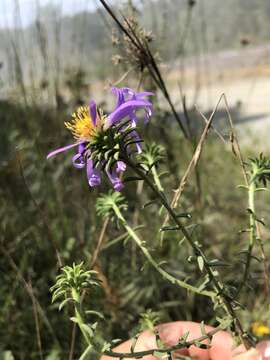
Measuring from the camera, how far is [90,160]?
0.74 m

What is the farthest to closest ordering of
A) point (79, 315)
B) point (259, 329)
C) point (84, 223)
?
1. point (84, 223)
2. point (259, 329)
3. point (79, 315)

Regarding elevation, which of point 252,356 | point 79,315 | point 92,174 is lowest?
point 252,356

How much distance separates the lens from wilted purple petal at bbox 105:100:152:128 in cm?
71

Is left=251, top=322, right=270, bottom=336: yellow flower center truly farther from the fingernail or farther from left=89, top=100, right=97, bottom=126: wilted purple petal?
left=89, top=100, right=97, bottom=126: wilted purple petal

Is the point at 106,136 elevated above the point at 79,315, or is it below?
above

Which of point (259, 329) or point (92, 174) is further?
point (259, 329)

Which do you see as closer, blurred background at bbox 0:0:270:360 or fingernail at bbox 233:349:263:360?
fingernail at bbox 233:349:263:360

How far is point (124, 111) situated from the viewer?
0.73 metres

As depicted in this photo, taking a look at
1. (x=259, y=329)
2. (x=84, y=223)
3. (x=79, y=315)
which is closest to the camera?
(x=79, y=315)

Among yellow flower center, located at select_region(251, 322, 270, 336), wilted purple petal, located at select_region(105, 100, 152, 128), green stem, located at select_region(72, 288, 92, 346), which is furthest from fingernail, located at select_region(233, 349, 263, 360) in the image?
yellow flower center, located at select_region(251, 322, 270, 336)

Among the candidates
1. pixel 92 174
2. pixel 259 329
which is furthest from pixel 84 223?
pixel 92 174

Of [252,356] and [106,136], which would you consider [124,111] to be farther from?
[252,356]

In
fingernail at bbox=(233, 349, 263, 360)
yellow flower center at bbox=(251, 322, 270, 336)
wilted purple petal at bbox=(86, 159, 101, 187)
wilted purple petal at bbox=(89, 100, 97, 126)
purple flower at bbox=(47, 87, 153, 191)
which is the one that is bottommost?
yellow flower center at bbox=(251, 322, 270, 336)

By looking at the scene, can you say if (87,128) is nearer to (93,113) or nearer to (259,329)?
(93,113)
